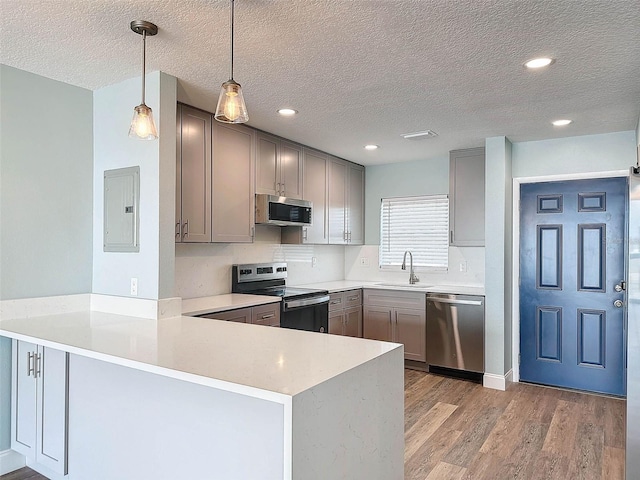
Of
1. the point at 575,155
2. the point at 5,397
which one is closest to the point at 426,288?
the point at 575,155

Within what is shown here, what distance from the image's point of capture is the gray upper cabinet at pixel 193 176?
124 inches

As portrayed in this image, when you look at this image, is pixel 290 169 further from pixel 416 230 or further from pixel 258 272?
pixel 416 230

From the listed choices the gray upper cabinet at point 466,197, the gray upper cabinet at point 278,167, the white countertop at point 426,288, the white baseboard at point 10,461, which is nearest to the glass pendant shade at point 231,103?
the gray upper cabinet at point 278,167

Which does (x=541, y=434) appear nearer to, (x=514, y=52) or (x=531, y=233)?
(x=531, y=233)

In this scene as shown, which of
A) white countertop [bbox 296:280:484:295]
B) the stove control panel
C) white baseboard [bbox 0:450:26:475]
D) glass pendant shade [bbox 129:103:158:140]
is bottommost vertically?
white baseboard [bbox 0:450:26:475]

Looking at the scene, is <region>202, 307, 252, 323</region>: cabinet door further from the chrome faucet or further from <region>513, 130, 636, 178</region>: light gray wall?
<region>513, 130, 636, 178</region>: light gray wall

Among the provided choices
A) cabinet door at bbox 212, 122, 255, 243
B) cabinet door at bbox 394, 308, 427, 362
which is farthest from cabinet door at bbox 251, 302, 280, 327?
cabinet door at bbox 394, 308, 427, 362

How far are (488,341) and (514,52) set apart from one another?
9.00ft

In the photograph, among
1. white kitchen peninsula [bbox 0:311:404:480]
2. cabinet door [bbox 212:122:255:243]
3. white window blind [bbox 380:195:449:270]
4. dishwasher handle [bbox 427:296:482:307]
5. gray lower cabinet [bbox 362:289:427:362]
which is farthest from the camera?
white window blind [bbox 380:195:449:270]

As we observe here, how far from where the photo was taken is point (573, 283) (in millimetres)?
4055

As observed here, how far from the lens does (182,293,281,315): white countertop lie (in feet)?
9.93

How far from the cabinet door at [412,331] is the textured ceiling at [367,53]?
207 centimetres

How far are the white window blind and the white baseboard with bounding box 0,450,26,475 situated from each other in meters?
4.06

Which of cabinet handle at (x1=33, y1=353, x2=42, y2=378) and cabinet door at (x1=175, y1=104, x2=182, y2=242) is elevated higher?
cabinet door at (x1=175, y1=104, x2=182, y2=242)
